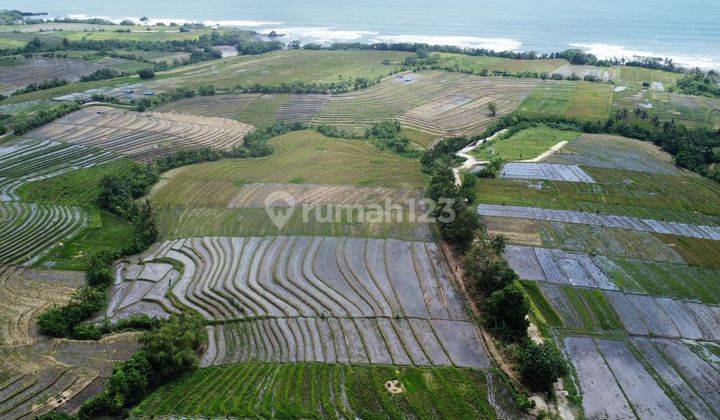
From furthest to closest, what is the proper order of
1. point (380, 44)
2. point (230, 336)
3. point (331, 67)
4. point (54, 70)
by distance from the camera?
point (380, 44) < point (331, 67) < point (54, 70) < point (230, 336)

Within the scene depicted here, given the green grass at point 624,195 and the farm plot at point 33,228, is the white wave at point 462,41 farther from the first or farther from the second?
the farm plot at point 33,228

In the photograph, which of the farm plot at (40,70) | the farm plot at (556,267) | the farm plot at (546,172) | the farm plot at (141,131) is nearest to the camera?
the farm plot at (556,267)

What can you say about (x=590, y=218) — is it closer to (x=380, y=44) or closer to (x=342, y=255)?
(x=342, y=255)

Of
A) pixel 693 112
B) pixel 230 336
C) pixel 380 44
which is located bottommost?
pixel 230 336

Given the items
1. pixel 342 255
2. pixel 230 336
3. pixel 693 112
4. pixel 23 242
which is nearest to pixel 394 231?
pixel 342 255

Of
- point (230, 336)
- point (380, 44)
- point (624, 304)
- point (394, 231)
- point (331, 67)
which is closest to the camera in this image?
point (230, 336)


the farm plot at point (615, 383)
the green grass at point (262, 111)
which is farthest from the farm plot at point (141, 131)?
the farm plot at point (615, 383)
